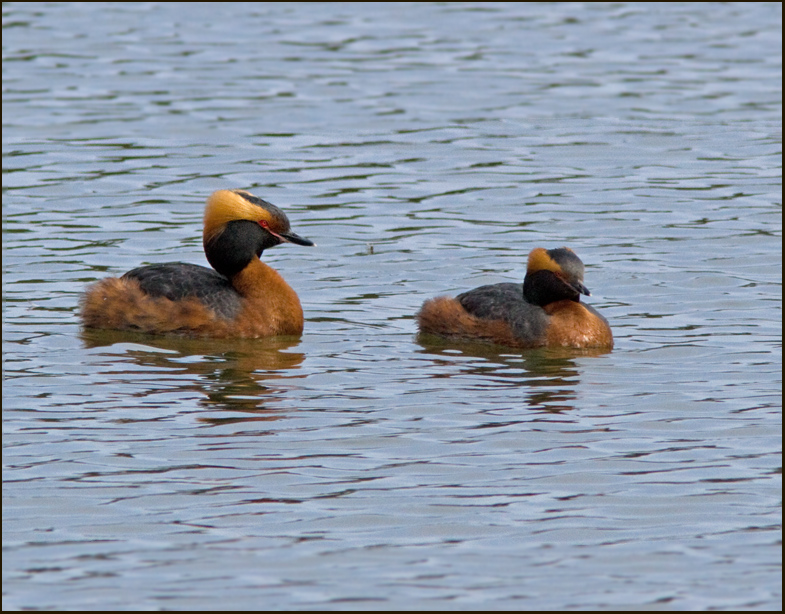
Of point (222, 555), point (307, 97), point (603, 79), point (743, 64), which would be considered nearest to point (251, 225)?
point (222, 555)

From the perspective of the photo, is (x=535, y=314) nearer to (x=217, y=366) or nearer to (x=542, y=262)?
(x=542, y=262)

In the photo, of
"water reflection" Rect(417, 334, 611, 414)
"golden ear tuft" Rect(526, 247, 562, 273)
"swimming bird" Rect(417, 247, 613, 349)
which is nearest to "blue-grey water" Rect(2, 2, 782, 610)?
"water reflection" Rect(417, 334, 611, 414)

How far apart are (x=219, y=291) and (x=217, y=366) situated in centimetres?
123

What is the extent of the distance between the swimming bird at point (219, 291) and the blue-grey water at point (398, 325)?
10.1 inches

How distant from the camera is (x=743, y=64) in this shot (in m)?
25.5

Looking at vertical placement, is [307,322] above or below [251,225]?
below

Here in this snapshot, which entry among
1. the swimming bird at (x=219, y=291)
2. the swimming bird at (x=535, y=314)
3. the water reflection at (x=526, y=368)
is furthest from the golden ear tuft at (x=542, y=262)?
the swimming bird at (x=219, y=291)

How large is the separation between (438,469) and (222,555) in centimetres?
188

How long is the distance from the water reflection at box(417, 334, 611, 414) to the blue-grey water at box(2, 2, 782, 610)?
4cm

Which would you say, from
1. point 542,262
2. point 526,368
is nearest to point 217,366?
point 526,368

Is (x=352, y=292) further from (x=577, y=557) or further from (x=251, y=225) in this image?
(x=577, y=557)

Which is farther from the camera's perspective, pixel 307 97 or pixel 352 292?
pixel 307 97

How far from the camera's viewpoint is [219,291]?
44.3ft

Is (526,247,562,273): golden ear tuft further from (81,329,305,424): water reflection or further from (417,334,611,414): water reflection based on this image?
(81,329,305,424): water reflection
